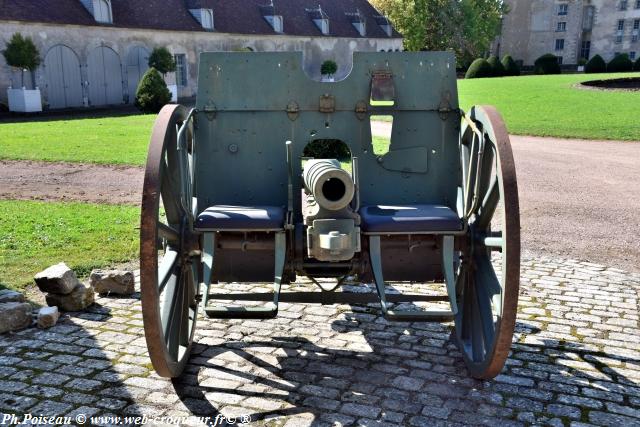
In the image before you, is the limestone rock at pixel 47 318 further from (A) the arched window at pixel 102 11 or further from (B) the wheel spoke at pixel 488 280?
(A) the arched window at pixel 102 11

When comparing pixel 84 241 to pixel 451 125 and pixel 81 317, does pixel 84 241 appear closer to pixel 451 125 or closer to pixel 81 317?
pixel 81 317

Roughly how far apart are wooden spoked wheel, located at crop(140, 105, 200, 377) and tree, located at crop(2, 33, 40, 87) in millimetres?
24953

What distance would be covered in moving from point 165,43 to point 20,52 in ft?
28.7

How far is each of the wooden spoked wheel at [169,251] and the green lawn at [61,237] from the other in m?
2.41

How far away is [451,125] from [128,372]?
109 inches

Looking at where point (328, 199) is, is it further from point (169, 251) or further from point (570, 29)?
point (570, 29)

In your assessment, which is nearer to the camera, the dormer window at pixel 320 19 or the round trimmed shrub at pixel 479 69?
the dormer window at pixel 320 19

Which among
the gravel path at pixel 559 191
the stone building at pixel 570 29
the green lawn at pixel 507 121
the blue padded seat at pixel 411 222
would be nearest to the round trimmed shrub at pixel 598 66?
the stone building at pixel 570 29

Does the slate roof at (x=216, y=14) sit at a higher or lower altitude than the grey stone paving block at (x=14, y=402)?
higher

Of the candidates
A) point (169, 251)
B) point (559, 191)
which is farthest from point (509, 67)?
point (169, 251)

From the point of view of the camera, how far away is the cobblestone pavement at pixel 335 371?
384 cm

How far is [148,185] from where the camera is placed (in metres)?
3.42

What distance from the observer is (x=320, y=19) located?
42844 millimetres

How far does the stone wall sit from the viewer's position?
91.5ft
